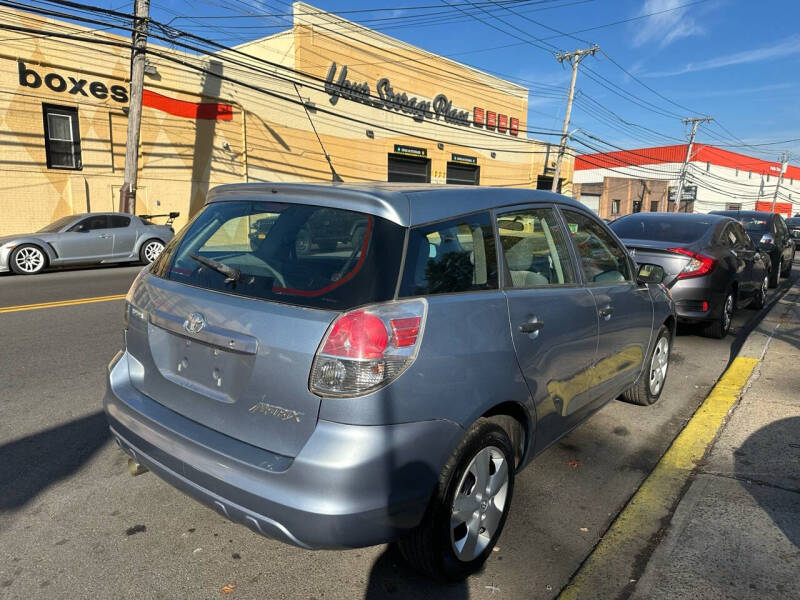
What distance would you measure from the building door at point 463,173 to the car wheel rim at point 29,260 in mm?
21447

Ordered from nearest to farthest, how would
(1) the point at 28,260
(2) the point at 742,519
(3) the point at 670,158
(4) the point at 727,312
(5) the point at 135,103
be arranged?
(2) the point at 742,519 → (4) the point at 727,312 → (1) the point at 28,260 → (5) the point at 135,103 → (3) the point at 670,158

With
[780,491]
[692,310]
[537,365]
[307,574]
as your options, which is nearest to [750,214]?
[692,310]

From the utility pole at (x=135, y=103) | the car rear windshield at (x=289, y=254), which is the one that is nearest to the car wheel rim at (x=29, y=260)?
the utility pole at (x=135, y=103)

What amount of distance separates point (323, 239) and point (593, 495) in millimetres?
2248

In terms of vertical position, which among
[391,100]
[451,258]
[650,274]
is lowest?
[650,274]

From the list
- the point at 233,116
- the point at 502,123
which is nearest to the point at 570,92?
the point at 502,123

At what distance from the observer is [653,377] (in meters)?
4.73

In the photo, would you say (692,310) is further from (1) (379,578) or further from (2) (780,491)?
(1) (379,578)

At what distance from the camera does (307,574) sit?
8.33 feet

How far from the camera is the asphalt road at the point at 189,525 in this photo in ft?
8.07

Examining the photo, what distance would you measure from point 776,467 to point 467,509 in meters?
2.41

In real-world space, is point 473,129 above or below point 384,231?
above

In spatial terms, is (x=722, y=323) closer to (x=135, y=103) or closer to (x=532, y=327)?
(x=532, y=327)

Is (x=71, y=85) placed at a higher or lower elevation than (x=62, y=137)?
higher
